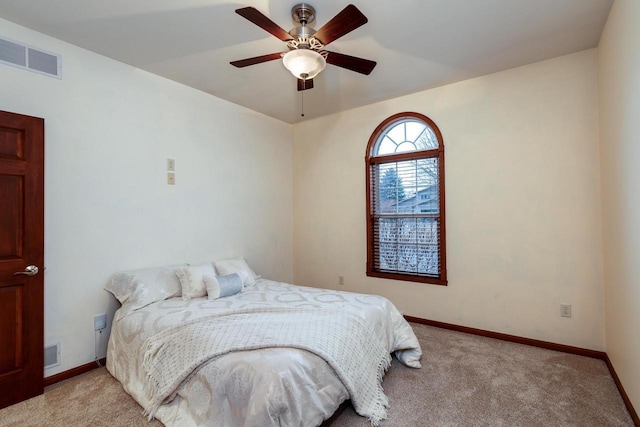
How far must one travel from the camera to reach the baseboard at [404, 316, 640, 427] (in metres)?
2.14

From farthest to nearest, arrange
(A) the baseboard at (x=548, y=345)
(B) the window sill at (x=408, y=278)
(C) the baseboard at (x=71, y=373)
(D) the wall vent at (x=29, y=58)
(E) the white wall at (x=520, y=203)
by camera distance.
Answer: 1. (B) the window sill at (x=408, y=278)
2. (E) the white wall at (x=520, y=203)
3. (C) the baseboard at (x=71, y=373)
4. (D) the wall vent at (x=29, y=58)
5. (A) the baseboard at (x=548, y=345)

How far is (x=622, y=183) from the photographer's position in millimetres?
2209

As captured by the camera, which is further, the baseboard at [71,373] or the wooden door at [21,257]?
the baseboard at [71,373]

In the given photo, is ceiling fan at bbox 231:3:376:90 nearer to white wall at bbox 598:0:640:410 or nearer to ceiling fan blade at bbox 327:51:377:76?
ceiling fan blade at bbox 327:51:377:76

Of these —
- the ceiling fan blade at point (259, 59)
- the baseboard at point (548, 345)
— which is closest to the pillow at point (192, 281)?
the ceiling fan blade at point (259, 59)

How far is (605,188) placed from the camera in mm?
2686

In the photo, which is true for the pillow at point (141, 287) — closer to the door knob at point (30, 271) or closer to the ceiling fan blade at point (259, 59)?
the door knob at point (30, 271)

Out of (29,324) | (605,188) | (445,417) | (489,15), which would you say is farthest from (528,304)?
(29,324)

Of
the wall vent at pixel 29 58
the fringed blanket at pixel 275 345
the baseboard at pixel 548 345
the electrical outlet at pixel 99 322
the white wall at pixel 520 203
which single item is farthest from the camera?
the white wall at pixel 520 203

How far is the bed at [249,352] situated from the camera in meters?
1.68

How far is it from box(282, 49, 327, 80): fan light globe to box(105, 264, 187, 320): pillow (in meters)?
2.18

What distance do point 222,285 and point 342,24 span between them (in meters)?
2.36

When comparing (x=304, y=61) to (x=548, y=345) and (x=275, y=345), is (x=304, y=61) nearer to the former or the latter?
(x=275, y=345)

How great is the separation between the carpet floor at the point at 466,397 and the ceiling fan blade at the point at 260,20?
248cm
